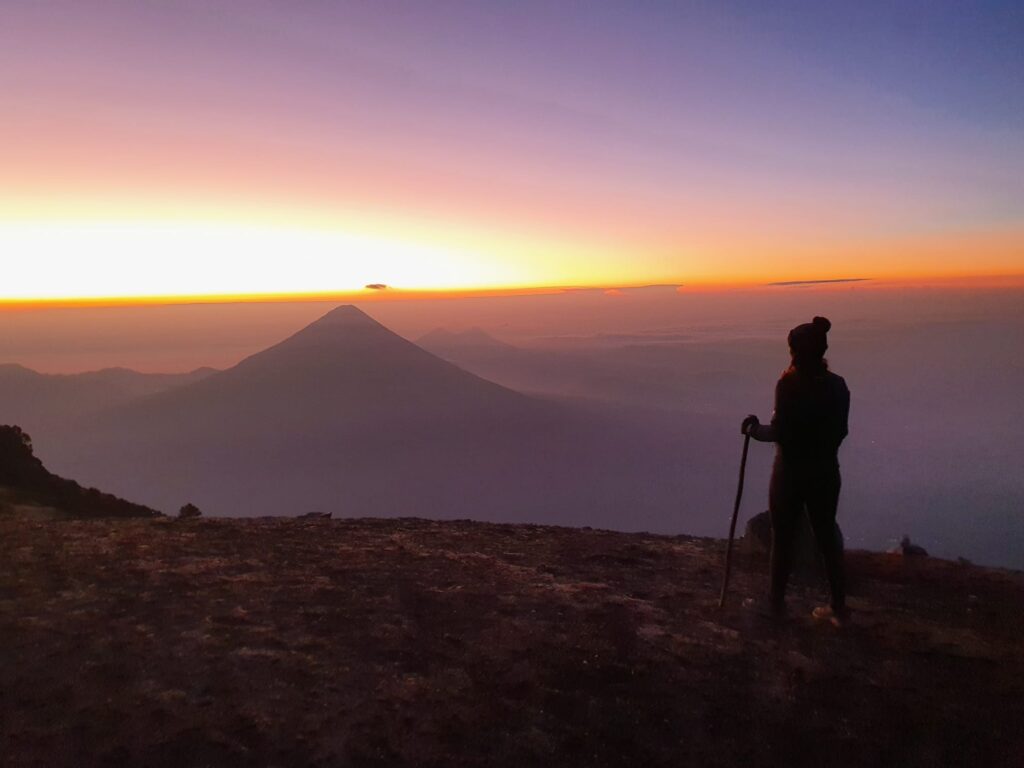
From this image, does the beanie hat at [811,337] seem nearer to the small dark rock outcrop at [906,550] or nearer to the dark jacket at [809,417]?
the dark jacket at [809,417]

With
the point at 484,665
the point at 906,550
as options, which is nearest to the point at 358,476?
the point at 906,550

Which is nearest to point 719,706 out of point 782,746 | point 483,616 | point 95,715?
point 782,746

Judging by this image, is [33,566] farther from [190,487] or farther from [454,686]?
[190,487]

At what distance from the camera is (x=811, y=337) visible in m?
5.41

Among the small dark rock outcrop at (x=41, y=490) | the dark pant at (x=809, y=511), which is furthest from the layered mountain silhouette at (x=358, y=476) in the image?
the dark pant at (x=809, y=511)

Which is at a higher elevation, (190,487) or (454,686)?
(454,686)

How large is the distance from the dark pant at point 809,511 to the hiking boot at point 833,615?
1.6 inches

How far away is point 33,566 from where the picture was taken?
700 centimetres

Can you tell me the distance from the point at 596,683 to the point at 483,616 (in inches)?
60.0

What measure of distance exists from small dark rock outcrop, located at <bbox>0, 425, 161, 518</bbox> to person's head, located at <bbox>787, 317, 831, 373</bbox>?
11187 mm

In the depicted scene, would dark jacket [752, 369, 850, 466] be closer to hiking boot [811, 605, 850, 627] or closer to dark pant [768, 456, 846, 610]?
dark pant [768, 456, 846, 610]

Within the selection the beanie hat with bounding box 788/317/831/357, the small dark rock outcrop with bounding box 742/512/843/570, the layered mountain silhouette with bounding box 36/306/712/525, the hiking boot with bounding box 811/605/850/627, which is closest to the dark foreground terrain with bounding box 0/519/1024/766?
the hiking boot with bounding box 811/605/850/627

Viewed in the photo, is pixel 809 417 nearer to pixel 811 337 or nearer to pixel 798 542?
pixel 811 337

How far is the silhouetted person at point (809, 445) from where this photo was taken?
5445 mm
